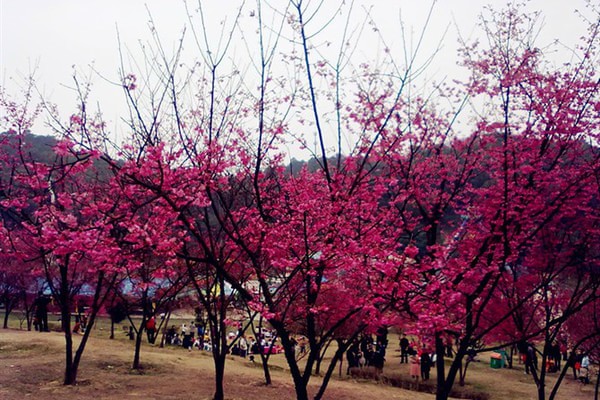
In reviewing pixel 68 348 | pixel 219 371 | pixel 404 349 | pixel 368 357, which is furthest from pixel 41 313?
pixel 404 349

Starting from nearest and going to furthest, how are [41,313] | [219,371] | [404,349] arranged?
[219,371], [404,349], [41,313]

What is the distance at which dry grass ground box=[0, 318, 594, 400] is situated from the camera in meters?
11.6

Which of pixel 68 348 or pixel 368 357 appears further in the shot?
pixel 368 357

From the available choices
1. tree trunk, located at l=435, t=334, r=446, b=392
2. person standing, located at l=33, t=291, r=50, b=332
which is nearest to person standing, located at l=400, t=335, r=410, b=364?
tree trunk, located at l=435, t=334, r=446, b=392

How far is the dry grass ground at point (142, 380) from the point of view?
38.2 feet

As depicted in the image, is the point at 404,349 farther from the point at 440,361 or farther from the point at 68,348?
the point at 440,361

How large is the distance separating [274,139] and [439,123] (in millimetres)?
2982

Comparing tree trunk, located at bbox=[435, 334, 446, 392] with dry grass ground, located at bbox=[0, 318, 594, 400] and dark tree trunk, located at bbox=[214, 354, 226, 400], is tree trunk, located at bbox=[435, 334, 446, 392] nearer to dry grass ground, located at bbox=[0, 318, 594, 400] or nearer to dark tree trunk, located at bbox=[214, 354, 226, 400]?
dark tree trunk, located at bbox=[214, 354, 226, 400]

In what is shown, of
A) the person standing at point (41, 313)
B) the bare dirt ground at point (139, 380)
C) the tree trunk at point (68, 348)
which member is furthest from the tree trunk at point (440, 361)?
the person standing at point (41, 313)

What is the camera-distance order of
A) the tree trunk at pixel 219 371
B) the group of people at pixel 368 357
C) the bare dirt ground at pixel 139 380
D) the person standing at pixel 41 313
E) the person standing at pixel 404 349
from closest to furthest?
the tree trunk at pixel 219 371
the bare dirt ground at pixel 139 380
the group of people at pixel 368 357
the person standing at pixel 404 349
the person standing at pixel 41 313

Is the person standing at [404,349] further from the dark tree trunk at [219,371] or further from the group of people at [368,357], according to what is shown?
the dark tree trunk at [219,371]

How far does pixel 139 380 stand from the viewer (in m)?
13.4

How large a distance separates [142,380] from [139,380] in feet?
0.26

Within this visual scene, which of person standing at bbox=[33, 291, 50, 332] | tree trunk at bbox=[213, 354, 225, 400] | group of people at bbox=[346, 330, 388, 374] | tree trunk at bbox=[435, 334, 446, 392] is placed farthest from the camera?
person standing at bbox=[33, 291, 50, 332]
